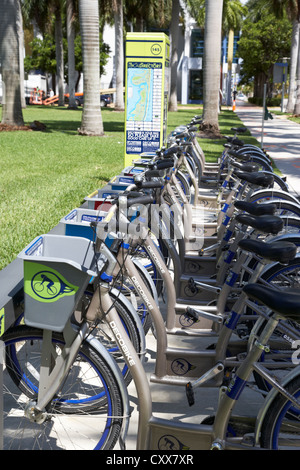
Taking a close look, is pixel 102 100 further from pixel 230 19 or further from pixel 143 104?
pixel 143 104

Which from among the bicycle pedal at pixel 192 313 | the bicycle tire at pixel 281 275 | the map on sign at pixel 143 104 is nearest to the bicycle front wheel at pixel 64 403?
the bicycle pedal at pixel 192 313

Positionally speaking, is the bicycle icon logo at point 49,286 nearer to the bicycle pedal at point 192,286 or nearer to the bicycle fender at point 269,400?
the bicycle fender at point 269,400

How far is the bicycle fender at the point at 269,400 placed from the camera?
8.34 ft

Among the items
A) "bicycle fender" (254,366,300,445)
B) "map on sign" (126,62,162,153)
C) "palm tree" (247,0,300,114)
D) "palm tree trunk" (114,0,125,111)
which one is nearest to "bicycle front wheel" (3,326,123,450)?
"bicycle fender" (254,366,300,445)

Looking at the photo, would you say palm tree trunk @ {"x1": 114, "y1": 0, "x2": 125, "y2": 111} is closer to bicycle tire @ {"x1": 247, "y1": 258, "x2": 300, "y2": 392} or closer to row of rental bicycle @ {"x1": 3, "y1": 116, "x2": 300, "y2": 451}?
row of rental bicycle @ {"x1": 3, "y1": 116, "x2": 300, "y2": 451}

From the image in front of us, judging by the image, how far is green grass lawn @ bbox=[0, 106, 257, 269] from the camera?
6.78m

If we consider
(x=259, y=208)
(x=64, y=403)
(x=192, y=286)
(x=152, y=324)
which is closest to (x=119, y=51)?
(x=192, y=286)

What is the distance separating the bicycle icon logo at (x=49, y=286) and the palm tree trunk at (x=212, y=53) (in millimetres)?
16034

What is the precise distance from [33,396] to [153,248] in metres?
1.23

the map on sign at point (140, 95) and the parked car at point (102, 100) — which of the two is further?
the parked car at point (102, 100)

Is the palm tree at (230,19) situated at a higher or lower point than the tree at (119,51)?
higher

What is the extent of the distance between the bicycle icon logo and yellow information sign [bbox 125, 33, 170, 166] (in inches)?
273
